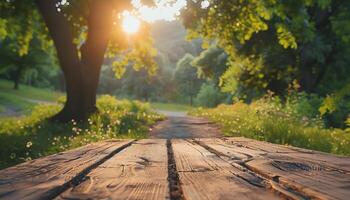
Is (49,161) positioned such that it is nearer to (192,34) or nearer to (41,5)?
(41,5)

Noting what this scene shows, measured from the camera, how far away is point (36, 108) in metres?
17.3

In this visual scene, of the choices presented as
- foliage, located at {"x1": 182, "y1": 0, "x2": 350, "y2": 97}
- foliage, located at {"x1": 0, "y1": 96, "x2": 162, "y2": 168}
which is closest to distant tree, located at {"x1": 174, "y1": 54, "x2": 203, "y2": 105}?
foliage, located at {"x1": 182, "y1": 0, "x2": 350, "y2": 97}

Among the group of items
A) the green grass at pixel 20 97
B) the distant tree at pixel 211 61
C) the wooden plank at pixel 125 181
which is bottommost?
the wooden plank at pixel 125 181

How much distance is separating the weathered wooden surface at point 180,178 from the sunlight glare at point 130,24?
15392 millimetres

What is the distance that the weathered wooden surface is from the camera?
6.74 feet

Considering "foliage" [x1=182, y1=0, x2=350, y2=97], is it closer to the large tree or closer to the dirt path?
the large tree

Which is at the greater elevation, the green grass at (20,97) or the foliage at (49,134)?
the green grass at (20,97)

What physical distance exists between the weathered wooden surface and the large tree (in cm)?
1046

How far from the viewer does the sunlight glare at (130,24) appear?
18.5 m

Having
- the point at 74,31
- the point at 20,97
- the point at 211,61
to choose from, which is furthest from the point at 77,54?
the point at 20,97

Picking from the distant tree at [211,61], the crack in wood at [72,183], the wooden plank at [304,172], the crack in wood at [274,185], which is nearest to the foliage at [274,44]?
the distant tree at [211,61]

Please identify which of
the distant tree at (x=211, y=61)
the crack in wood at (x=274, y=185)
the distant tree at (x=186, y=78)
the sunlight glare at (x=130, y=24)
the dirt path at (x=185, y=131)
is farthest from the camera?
the distant tree at (x=186, y=78)

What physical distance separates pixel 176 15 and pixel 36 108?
21.7 feet

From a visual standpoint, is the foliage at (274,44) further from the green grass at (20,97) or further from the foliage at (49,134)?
the green grass at (20,97)
